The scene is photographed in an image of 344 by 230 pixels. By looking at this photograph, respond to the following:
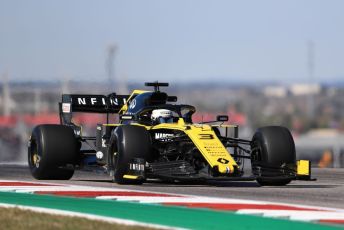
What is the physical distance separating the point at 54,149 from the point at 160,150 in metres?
2.17

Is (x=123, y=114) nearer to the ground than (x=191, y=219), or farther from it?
farther from it

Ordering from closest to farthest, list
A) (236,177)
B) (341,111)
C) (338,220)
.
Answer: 1. (338,220)
2. (236,177)
3. (341,111)

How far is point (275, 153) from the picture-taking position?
17.6m

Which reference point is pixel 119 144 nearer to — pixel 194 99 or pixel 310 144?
pixel 194 99

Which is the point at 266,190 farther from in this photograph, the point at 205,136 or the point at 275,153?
the point at 205,136

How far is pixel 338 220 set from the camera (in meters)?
11.6

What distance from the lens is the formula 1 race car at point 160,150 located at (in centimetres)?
1683

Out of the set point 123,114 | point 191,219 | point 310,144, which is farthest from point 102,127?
point 310,144

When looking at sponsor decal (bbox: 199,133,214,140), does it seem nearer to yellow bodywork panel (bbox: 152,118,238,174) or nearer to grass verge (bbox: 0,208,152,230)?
yellow bodywork panel (bbox: 152,118,238,174)

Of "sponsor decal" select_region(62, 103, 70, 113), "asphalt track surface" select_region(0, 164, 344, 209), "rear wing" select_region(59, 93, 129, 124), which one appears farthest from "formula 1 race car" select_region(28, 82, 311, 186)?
"rear wing" select_region(59, 93, 129, 124)

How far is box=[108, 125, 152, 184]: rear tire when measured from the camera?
16.9 meters

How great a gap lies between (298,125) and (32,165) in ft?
203

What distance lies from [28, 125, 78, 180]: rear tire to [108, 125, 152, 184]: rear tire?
197 cm

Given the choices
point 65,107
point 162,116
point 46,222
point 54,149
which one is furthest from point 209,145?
point 46,222
